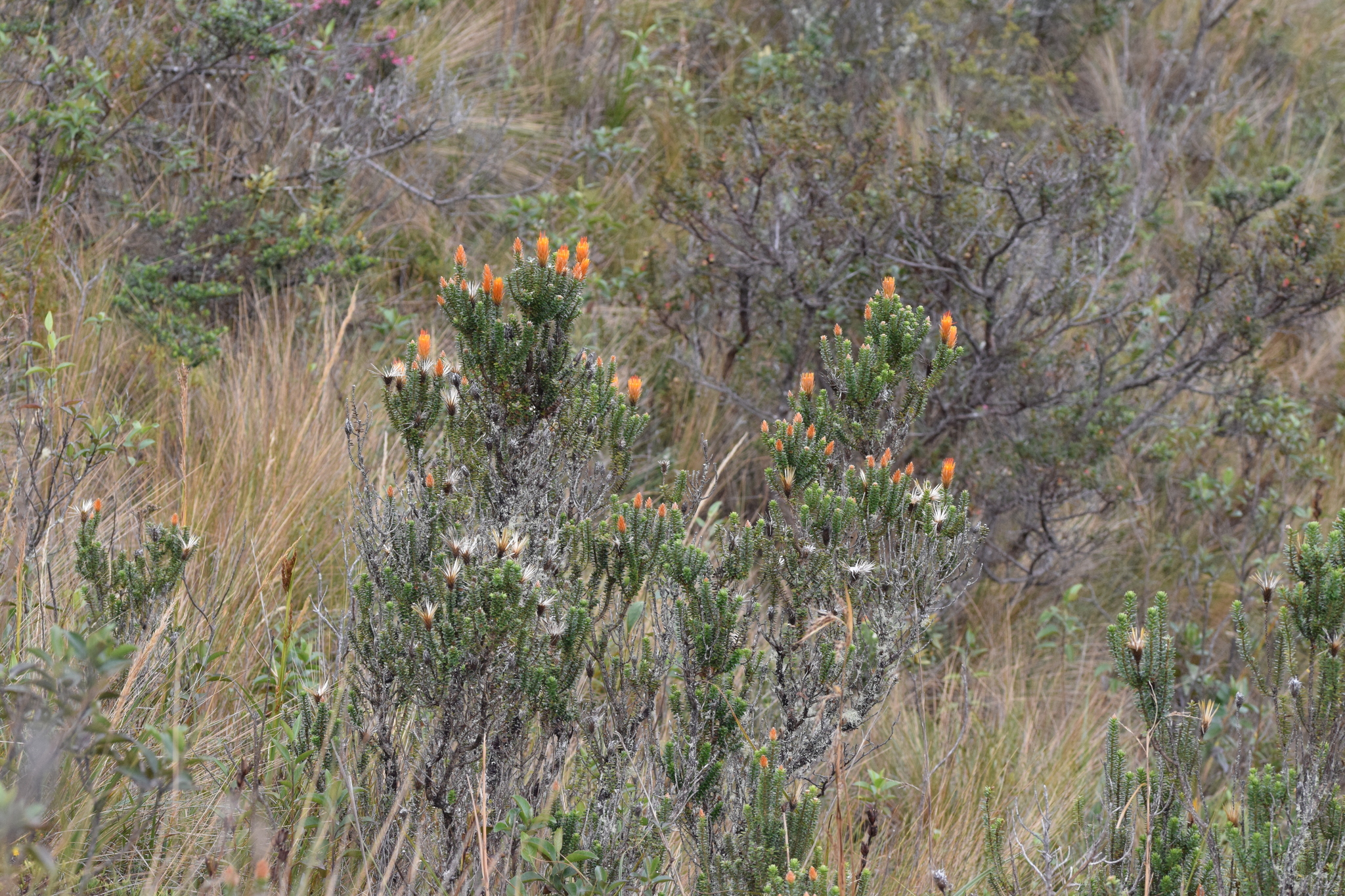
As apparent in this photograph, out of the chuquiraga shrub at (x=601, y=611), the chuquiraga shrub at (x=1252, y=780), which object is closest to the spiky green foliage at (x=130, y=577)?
the chuquiraga shrub at (x=601, y=611)

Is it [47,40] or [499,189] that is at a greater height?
[47,40]

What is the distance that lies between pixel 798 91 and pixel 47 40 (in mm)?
3665

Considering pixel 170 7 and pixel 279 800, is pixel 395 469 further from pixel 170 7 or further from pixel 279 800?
pixel 170 7

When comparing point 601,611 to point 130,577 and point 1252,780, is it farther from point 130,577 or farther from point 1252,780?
point 1252,780

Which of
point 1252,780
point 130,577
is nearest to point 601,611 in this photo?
point 130,577

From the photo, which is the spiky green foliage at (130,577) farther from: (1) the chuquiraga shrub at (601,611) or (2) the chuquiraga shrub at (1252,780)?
(2) the chuquiraga shrub at (1252,780)

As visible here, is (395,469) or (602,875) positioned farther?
(395,469)

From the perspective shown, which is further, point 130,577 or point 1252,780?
point 130,577

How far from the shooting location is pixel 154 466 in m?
3.50

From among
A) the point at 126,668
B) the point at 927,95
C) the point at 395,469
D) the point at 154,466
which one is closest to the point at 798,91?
the point at 927,95

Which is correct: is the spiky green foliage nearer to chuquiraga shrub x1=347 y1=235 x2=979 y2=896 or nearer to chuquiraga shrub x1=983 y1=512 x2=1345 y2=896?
chuquiraga shrub x1=347 y1=235 x2=979 y2=896

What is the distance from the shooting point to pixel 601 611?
2.42 m

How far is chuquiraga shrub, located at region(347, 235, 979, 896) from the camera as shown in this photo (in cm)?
213

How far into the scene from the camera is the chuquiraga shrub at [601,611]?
2131 mm
